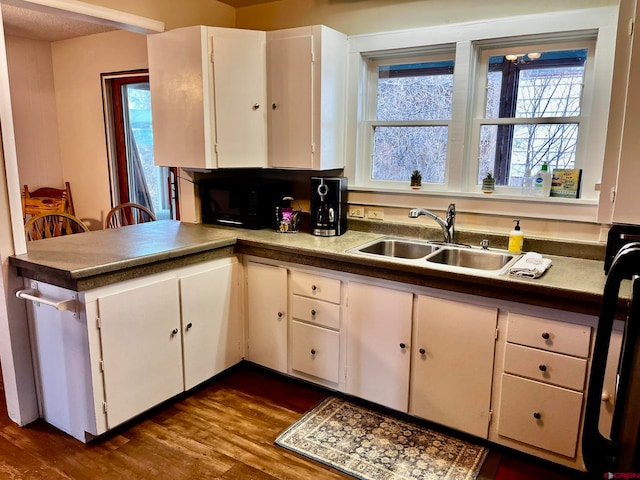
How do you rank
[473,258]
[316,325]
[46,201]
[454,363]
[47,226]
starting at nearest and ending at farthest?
[454,363]
[473,258]
[316,325]
[47,226]
[46,201]

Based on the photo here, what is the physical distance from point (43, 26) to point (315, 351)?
353 centimetres

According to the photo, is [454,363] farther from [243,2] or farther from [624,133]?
[243,2]

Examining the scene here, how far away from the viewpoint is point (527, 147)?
257 cm

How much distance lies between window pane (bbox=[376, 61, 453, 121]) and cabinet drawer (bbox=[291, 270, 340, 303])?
3.77 feet

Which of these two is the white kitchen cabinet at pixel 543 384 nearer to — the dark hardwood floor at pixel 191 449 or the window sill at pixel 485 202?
the dark hardwood floor at pixel 191 449

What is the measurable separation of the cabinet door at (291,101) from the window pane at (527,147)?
3.39ft

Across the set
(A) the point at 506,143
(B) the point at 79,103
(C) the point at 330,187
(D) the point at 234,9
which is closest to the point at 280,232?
(C) the point at 330,187

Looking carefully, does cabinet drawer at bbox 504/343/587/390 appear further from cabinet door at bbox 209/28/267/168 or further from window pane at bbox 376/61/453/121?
cabinet door at bbox 209/28/267/168

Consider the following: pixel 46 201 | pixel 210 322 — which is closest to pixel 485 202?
pixel 210 322

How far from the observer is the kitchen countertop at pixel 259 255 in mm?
1966

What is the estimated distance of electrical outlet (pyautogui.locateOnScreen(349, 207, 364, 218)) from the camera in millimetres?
3053

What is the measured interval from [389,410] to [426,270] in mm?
862

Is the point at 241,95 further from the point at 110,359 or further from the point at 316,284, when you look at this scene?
the point at 110,359

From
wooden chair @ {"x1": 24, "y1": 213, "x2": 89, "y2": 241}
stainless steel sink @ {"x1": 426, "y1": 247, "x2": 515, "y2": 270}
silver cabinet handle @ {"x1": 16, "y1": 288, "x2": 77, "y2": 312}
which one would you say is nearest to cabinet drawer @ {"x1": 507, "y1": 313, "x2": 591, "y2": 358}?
stainless steel sink @ {"x1": 426, "y1": 247, "x2": 515, "y2": 270}
